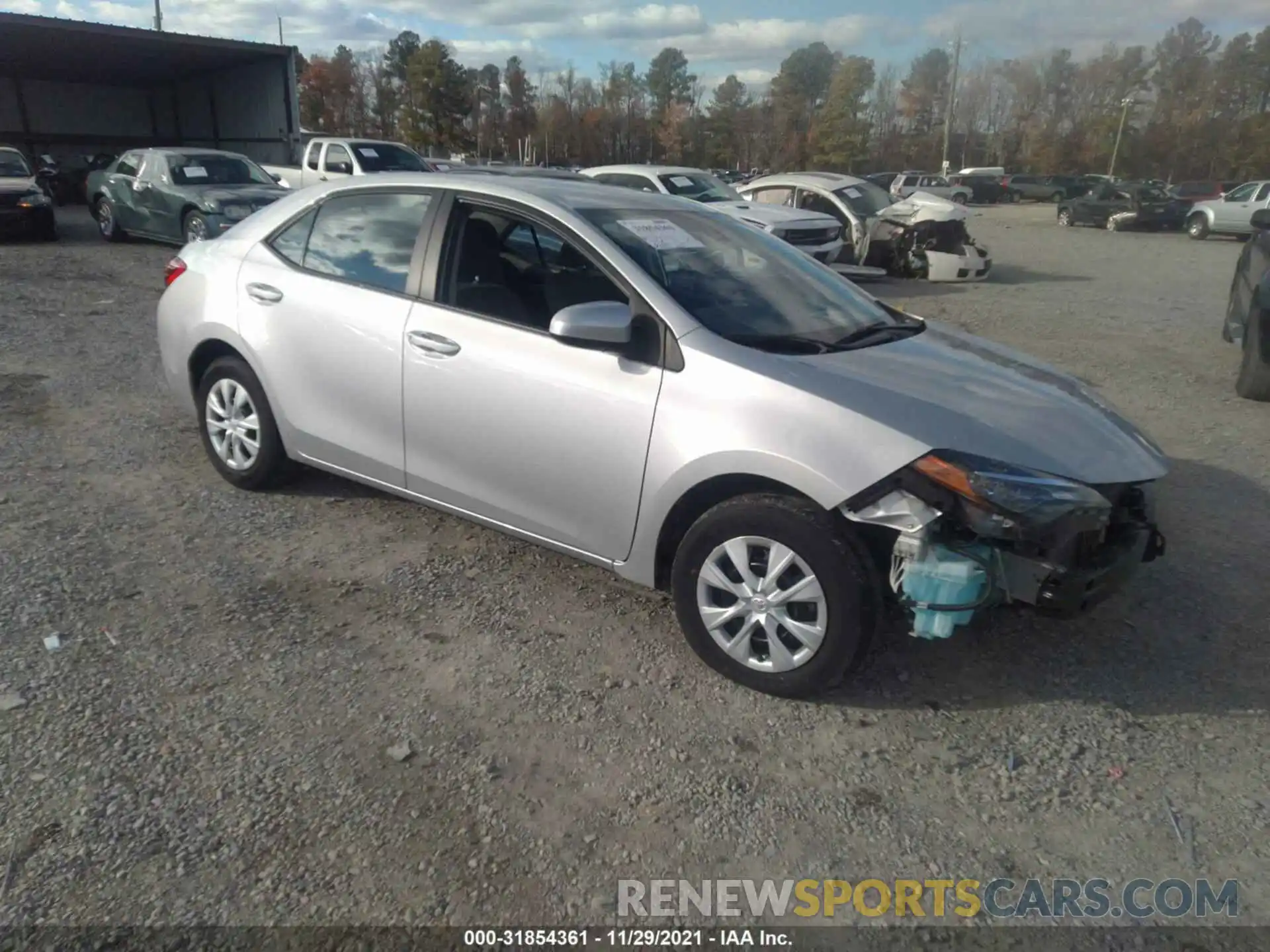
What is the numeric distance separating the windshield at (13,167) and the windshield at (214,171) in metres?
3.35

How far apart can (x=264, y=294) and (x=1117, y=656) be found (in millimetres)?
4084

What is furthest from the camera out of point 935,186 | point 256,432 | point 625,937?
point 935,186

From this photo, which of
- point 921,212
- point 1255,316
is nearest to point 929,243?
point 921,212

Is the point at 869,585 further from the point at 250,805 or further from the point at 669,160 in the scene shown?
the point at 669,160

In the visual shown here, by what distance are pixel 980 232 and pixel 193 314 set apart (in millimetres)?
26469

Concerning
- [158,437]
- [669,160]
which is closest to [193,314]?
[158,437]

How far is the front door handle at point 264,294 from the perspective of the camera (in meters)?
4.28

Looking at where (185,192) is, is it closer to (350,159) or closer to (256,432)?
(350,159)

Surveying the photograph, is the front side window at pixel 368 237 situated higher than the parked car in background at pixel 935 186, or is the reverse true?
the front side window at pixel 368 237

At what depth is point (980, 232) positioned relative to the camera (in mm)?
26922

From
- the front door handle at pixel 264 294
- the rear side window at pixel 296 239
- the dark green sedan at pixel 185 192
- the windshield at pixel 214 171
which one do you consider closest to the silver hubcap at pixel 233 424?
the front door handle at pixel 264 294

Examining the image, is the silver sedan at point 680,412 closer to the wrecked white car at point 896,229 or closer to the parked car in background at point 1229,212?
the wrecked white car at point 896,229

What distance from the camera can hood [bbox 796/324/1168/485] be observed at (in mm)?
2947

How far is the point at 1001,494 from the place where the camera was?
2.81 m
